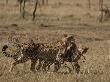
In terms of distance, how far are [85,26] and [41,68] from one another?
21.3 metres

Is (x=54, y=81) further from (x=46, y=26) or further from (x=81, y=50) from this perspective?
(x=46, y=26)

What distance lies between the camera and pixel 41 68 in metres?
12.4

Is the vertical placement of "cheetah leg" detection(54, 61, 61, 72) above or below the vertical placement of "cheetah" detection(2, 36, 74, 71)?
below

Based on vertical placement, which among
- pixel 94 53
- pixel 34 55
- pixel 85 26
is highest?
pixel 34 55

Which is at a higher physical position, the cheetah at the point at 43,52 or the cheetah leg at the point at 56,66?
the cheetah at the point at 43,52

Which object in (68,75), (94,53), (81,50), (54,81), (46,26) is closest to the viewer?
(54,81)

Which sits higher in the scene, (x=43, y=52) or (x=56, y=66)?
(x=43, y=52)

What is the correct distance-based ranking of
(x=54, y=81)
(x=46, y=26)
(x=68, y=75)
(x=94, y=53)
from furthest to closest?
1. (x=46, y=26)
2. (x=94, y=53)
3. (x=68, y=75)
4. (x=54, y=81)

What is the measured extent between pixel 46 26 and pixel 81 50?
19.5 m

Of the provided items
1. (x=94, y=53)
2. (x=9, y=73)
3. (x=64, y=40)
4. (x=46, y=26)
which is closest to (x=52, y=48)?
(x=64, y=40)

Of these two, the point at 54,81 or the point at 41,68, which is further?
the point at 41,68

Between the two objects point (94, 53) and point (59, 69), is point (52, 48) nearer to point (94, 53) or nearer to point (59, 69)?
point (59, 69)

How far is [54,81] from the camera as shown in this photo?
10.6 m

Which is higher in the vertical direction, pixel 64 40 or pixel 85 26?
pixel 64 40
